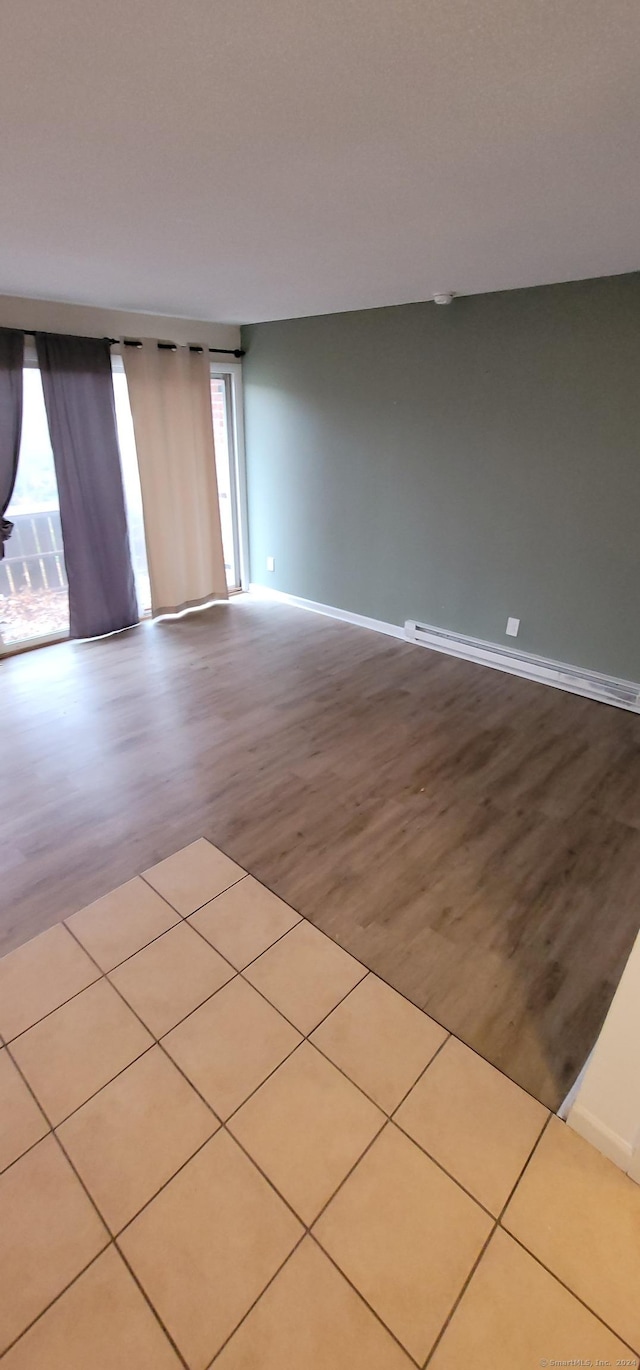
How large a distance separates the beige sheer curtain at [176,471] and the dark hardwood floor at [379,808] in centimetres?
91

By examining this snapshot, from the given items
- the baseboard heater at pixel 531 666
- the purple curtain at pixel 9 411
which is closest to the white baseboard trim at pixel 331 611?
the baseboard heater at pixel 531 666

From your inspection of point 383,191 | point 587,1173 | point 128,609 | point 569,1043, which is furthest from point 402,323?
point 587,1173

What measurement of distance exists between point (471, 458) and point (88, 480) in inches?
98.8

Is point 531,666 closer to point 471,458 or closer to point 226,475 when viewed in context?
point 471,458

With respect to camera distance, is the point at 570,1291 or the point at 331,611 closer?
the point at 570,1291

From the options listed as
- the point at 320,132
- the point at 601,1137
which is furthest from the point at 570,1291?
the point at 320,132

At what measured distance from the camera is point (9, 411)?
3328 millimetres

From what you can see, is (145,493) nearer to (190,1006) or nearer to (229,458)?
(229,458)

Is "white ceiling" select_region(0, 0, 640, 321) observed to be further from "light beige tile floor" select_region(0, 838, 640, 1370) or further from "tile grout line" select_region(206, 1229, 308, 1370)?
"tile grout line" select_region(206, 1229, 308, 1370)

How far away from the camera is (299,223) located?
6.44ft

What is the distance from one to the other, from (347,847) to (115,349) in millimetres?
3584

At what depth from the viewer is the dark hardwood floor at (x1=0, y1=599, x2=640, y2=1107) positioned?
175 centimetres

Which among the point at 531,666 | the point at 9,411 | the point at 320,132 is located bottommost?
the point at 531,666

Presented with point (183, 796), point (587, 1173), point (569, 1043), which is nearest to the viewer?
point (587, 1173)
